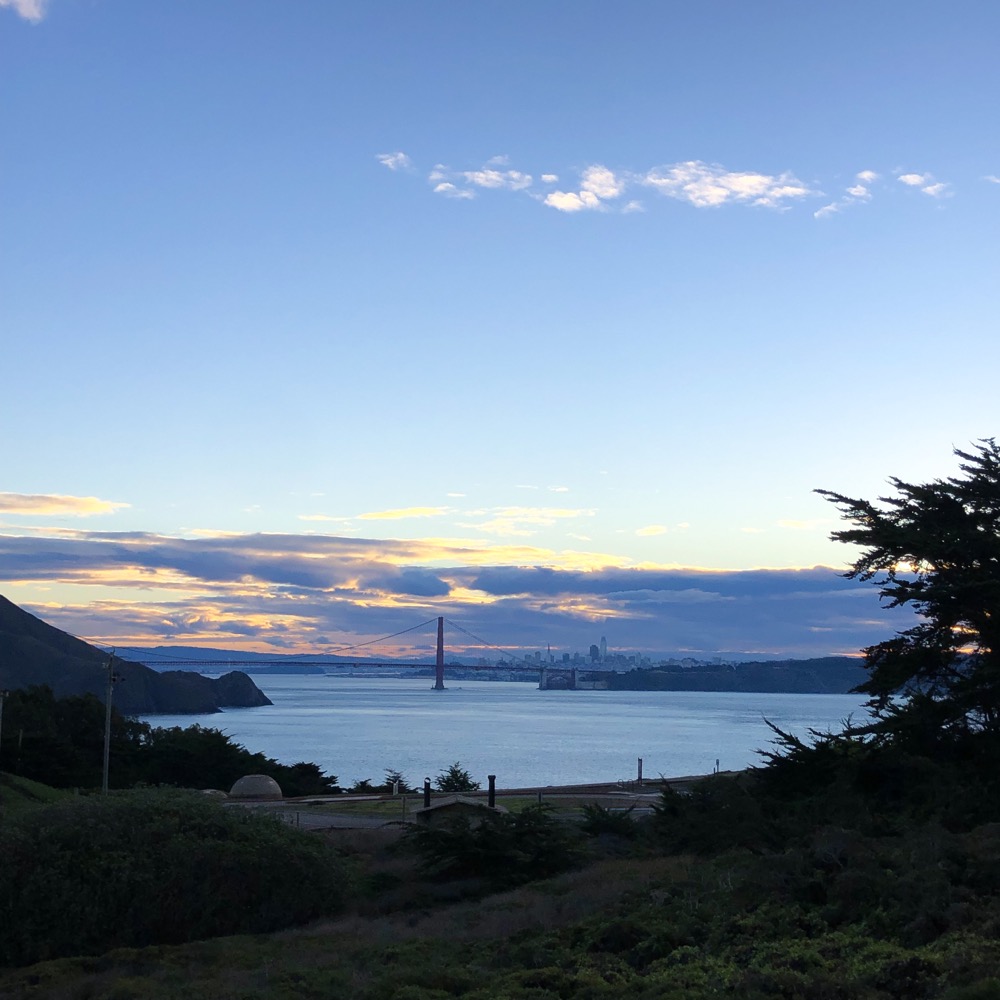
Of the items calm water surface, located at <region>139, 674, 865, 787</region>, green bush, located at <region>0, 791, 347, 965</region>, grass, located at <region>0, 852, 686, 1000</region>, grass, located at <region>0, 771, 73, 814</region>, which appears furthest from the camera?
calm water surface, located at <region>139, 674, 865, 787</region>

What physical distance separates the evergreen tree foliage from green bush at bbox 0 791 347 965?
1398 centimetres

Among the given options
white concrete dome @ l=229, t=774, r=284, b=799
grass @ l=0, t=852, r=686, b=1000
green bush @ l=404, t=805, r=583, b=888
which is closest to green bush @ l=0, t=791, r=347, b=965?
grass @ l=0, t=852, r=686, b=1000

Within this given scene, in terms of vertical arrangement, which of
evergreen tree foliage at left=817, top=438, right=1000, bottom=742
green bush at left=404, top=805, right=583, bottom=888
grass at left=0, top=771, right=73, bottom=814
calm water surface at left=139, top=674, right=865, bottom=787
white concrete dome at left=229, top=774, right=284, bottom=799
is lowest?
calm water surface at left=139, top=674, right=865, bottom=787

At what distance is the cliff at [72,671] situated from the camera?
165 m

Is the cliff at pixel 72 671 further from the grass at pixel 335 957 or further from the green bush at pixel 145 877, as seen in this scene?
the grass at pixel 335 957

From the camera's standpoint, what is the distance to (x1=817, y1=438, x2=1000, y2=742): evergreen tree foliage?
25.7m

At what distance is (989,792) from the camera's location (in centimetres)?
2247

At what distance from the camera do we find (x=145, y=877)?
22.1 meters

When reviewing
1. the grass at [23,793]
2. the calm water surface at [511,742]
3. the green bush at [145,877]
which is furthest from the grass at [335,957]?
the calm water surface at [511,742]

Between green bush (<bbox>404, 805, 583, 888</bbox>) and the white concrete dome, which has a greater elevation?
green bush (<bbox>404, 805, 583, 888</bbox>)

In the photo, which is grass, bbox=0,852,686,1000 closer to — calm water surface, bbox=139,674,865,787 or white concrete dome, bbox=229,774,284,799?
white concrete dome, bbox=229,774,284,799

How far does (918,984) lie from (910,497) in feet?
64.2

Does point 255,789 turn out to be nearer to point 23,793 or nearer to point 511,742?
point 23,793

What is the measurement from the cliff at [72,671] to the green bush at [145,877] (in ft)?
464
